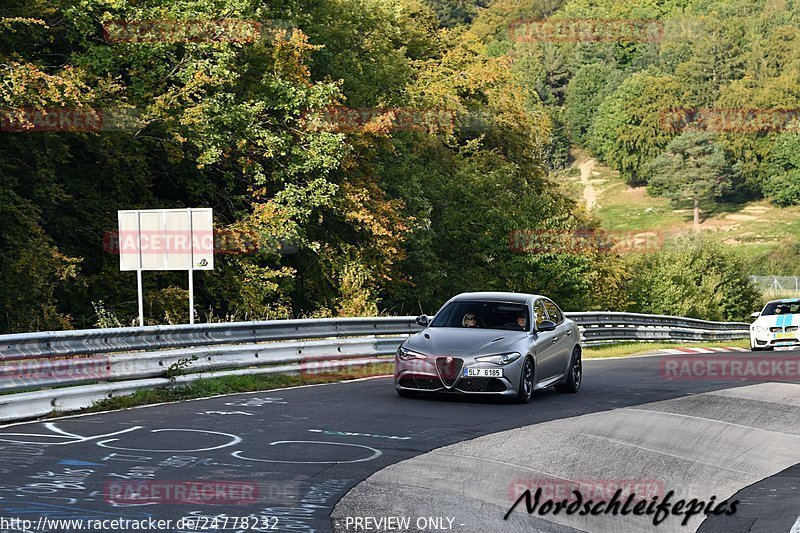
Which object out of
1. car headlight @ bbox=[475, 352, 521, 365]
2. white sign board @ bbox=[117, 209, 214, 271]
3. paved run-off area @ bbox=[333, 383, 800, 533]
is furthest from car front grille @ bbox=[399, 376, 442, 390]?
white sign board @ bbox=[117, 209, 214, 271]

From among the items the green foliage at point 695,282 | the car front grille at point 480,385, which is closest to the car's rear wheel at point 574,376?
the car front grille at point 480,385

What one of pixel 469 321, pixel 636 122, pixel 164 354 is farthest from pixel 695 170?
pixel 164 354

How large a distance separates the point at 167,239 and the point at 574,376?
23.8ft

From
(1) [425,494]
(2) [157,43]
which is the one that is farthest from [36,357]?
(2) [157,43]

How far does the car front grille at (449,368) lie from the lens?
50.1 feet

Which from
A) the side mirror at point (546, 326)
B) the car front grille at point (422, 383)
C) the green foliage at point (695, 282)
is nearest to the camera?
the car front grille at point (422, 383)

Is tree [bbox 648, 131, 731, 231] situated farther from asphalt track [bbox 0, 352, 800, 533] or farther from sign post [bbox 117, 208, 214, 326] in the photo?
asphalt track [bbox 0, 352, 800, 533]

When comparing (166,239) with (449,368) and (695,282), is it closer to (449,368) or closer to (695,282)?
(449,368)

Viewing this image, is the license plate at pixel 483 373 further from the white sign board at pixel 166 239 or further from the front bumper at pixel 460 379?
the white sign board at pixel 166 239

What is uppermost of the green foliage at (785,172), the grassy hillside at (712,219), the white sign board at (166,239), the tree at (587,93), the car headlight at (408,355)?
the tree at (587,93)

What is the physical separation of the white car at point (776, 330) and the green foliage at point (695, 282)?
48.3 meters

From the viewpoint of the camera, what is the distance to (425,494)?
8.88m

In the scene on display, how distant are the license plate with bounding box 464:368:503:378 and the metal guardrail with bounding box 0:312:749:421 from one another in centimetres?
373

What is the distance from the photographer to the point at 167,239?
2030 cm
